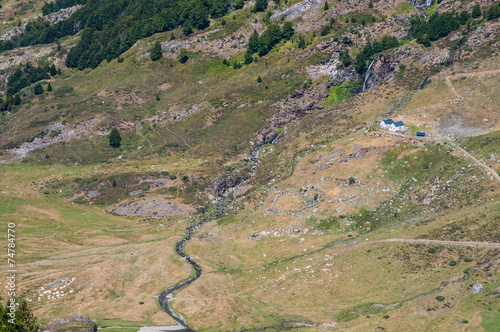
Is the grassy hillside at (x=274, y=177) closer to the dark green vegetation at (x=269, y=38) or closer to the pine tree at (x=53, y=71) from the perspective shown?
the dark green vegetation at (x=269, y=38)

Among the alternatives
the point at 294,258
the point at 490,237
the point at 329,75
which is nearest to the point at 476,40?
the point at 329,75

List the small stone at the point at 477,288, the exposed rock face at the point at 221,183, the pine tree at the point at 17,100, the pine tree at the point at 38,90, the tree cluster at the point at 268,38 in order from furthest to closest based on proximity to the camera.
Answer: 1. the tree cluster at the point at 268,38
2. the pine tree at the point at 38,90
3. the pine tree at the point at 17,100
4. the exposed rock face at the point at 221,183
5. the small stone at the point at 477,288

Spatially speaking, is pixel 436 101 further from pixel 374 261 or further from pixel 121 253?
pixel 121 253

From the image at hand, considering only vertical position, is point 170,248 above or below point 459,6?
below

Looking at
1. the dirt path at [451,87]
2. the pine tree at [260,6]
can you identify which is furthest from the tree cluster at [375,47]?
the pine tree at [260,6]

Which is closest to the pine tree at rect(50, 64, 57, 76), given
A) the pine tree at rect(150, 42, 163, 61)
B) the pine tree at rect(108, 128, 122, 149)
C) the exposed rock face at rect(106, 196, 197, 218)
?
the pine tree at rect(150, 42, 163, 61)
